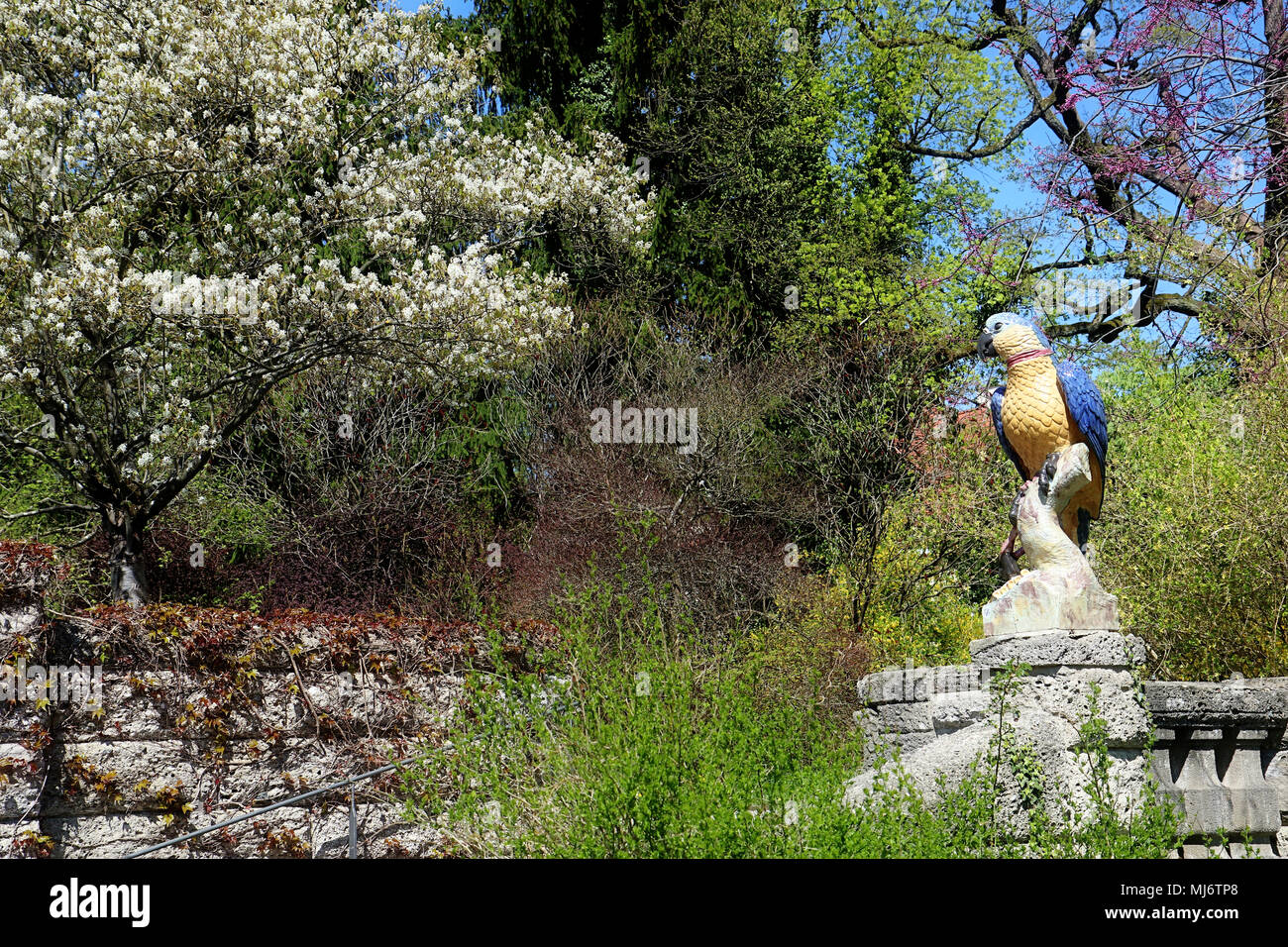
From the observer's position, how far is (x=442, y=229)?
12.8 m

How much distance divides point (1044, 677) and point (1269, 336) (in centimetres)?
379

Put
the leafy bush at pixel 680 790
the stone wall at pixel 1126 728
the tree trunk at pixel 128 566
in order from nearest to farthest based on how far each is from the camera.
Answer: the leafy bush at pixel 680 790 < the stone wall at pixel 1126 728 < the tree trunk at pixel 128 566

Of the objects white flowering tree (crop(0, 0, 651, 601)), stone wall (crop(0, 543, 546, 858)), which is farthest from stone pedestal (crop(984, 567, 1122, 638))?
white flowering tree (crop(0, 0, 651, 601))

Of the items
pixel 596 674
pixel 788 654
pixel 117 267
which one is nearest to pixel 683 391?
pixel 788 654

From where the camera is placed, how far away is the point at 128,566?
9.47 m

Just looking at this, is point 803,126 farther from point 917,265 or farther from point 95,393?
point 95,393

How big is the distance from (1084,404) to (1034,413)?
8.8 inches

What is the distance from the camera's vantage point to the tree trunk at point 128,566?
937cm

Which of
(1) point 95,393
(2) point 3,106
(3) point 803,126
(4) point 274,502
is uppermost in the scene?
(3) point 803,126

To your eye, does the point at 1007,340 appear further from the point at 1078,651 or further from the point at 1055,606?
the point at 1078,651

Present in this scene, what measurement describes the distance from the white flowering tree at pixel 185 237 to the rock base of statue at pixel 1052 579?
20.9ft

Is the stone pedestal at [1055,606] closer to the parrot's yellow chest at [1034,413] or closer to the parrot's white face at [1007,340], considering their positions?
the parrot's yellow chest at [1034,413]

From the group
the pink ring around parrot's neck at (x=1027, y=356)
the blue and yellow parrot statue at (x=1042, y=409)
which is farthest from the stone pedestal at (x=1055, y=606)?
the pink ring around parrot's neck at (x=1027, y=356)

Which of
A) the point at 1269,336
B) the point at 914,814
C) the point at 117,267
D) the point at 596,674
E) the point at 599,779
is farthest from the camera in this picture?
the point at 117,267
